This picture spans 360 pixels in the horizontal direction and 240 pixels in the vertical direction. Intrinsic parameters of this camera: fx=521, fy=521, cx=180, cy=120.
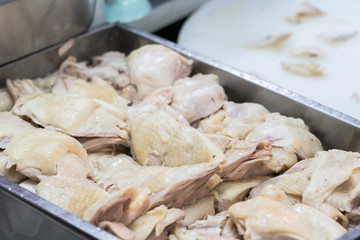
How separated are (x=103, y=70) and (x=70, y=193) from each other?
99 centimetres

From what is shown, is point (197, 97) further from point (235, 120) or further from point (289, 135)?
point (289, 135)

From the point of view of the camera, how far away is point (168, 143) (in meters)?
1.93

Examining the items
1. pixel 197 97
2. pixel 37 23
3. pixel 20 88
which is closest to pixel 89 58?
pixel 37 23

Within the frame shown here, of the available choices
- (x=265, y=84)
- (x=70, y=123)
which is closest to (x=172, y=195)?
(x=70, y=123)

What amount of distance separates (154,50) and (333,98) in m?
0.92

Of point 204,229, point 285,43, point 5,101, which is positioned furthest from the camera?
point 285,43

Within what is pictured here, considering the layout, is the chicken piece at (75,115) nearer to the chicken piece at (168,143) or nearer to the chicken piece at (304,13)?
the chicken piece at (168,143)

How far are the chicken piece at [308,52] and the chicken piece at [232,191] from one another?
123 centimetres

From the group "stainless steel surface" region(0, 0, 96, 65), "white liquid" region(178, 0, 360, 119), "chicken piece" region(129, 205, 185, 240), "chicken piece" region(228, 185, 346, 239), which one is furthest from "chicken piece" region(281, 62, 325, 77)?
"chicken piece" region(129, 205, 185, 240)

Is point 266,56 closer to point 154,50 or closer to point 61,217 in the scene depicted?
point 154,50

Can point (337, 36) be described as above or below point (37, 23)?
below

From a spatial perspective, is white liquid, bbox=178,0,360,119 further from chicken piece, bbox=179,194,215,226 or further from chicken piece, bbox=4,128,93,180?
chicken piece, bbox=4,128,93,180

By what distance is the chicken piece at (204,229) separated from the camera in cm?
170

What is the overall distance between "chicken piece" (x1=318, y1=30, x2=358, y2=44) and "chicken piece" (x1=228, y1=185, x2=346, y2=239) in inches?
66.4
